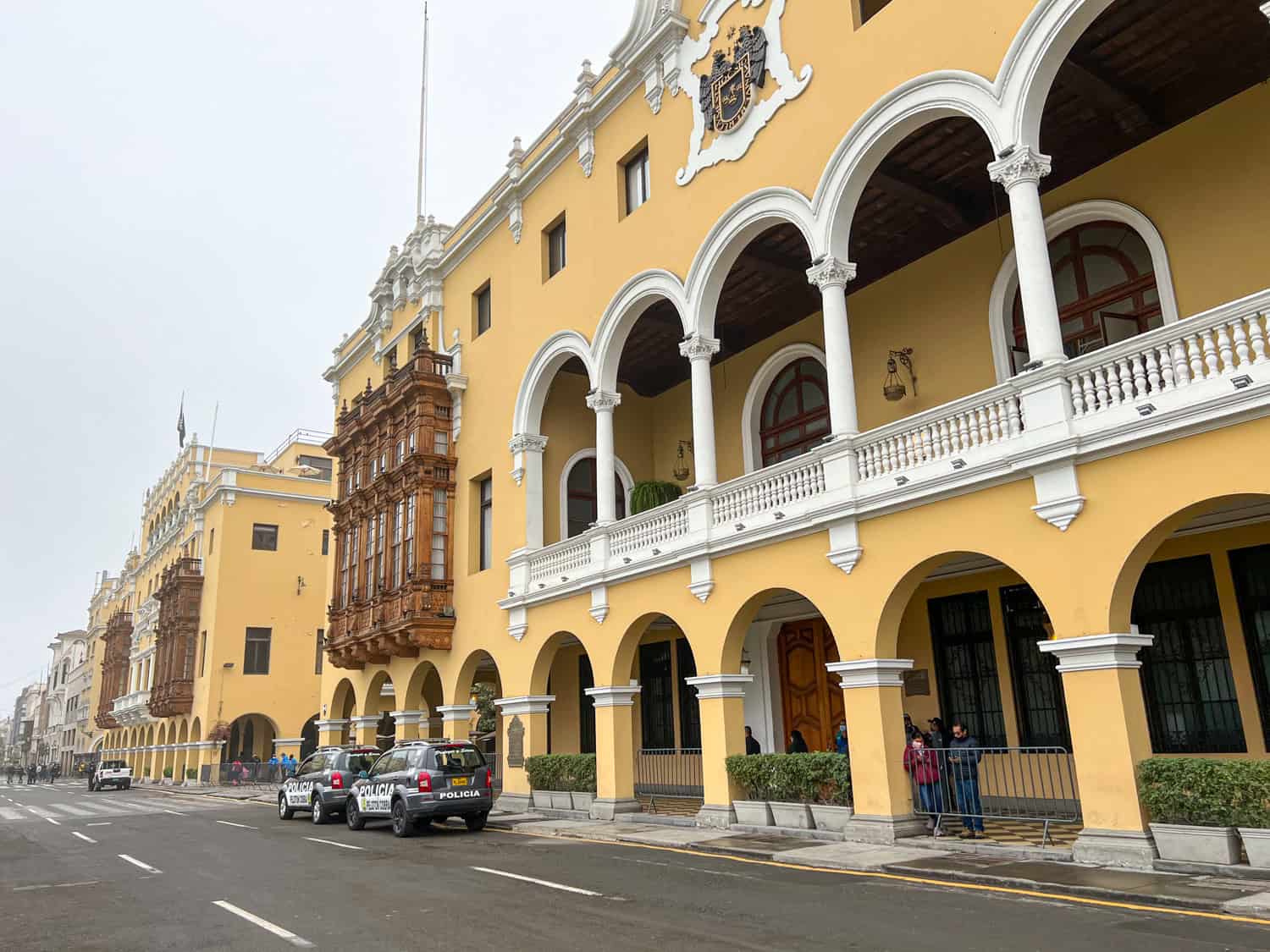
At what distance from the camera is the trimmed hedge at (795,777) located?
1391 centimetres

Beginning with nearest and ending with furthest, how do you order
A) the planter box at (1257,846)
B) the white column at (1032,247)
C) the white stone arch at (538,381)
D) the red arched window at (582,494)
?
the planter box at (1257,846), the white column at (1032,247), the white stone arch at (538,381), the red arched window at (582,494)

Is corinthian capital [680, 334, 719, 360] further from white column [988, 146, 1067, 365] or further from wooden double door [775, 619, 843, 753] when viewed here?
white column [988, 146, 1067, 365]

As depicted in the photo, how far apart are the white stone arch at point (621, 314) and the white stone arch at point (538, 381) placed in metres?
1.50

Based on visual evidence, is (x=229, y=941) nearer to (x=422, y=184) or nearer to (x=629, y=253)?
(x=629, y=253)

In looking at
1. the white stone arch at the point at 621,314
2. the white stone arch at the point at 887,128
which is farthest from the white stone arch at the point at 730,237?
the white stone arch at the point at 621,314

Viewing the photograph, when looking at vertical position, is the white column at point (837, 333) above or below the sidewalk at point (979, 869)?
above

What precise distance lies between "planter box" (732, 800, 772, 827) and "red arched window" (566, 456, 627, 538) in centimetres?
993

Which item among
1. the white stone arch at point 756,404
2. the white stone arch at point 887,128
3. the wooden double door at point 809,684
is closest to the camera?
the white stone arch at point 887,128

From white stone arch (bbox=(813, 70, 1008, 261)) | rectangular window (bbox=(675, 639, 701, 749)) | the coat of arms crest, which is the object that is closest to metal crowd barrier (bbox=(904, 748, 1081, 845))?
white stone arch (bbox=(813, 70, 1008, 261))

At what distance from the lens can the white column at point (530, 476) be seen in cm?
2272

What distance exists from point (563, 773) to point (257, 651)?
34104mm

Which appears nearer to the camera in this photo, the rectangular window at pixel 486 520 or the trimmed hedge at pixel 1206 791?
the trimmed hedge at pixel 1206 791

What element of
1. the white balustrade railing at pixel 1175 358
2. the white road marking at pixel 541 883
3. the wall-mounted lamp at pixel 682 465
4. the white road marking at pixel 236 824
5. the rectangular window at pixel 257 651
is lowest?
the white road marking at pixel 236 824

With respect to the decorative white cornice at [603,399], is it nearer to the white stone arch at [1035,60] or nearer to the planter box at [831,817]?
the planter box at [831,817]
